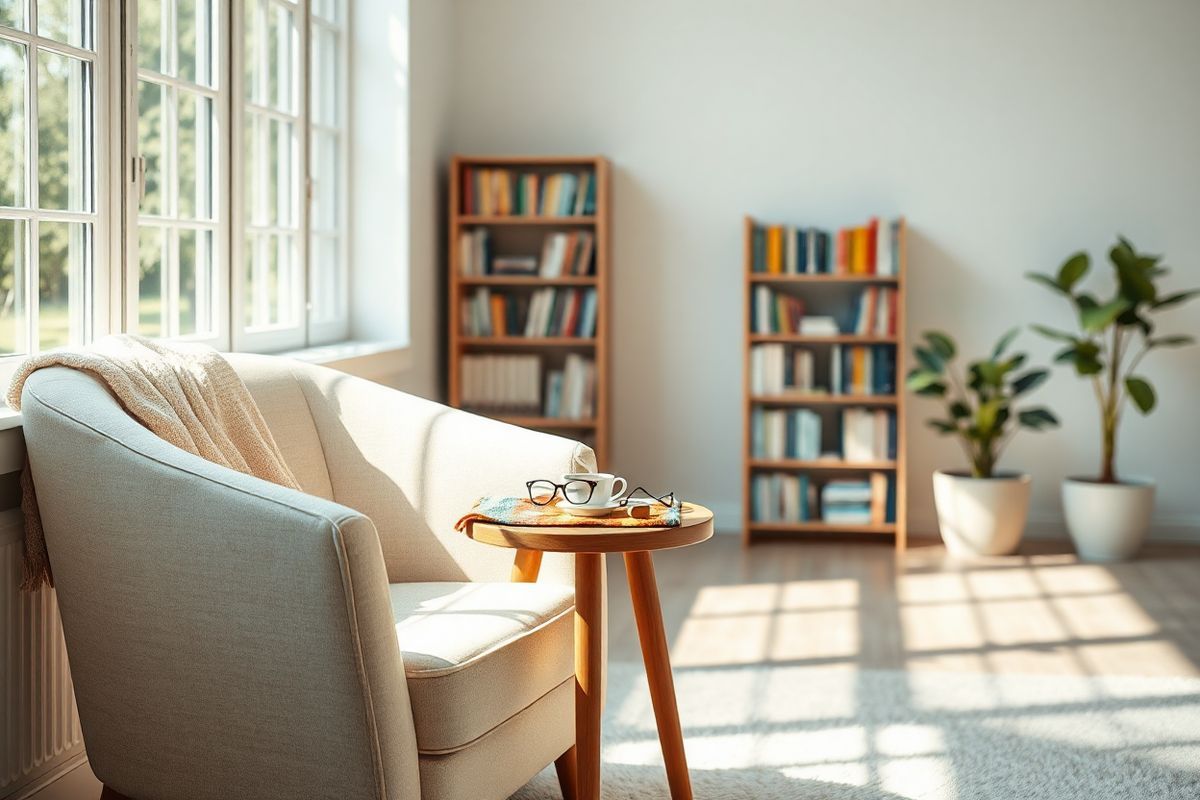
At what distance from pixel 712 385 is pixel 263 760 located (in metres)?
3.89

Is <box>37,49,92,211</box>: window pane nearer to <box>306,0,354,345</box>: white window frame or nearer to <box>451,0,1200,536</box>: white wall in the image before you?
<box>306,0,354,345</box>: white window frame

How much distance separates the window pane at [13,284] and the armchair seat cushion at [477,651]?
3.17 ft

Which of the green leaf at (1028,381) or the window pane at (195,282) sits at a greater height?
the window pane at (195,282)

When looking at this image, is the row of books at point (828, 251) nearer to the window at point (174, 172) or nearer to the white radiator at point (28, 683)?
the window at point (174, 172)

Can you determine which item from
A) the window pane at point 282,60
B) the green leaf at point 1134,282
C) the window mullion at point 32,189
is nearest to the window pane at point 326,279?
the window pane at point 282,60

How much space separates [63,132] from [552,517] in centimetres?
145

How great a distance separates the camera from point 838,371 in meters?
5.32

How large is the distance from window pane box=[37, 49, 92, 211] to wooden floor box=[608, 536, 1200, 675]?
1.88m

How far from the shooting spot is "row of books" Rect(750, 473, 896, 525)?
5316mm

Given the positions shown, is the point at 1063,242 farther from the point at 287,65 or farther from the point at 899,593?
the point at 287,65

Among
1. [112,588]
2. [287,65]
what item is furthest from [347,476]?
[287,65]

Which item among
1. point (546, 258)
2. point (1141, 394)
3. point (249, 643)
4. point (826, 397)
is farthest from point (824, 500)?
point (249, 643)

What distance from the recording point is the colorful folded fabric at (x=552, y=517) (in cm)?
219

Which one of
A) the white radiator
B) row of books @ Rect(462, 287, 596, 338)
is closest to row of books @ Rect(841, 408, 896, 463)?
row of books @ Rect(462, 287, 596, 338)
